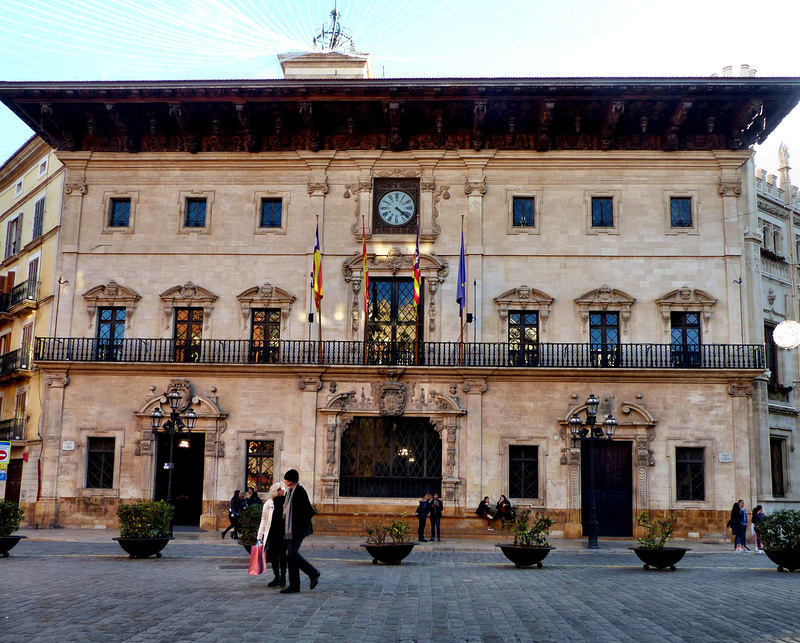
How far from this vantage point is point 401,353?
98.5 feet

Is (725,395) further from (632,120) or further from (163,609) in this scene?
(163,609)

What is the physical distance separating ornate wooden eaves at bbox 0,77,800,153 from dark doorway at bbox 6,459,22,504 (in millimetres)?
12460

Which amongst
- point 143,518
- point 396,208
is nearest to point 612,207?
point 396,208

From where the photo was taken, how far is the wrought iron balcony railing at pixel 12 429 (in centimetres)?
3322

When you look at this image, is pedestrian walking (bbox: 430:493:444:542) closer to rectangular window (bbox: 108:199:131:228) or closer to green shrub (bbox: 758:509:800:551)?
green shrub (bbox: 758:509:800:551)

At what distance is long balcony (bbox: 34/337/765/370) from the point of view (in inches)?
1150

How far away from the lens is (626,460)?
2903cm

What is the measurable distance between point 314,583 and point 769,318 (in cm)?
2457

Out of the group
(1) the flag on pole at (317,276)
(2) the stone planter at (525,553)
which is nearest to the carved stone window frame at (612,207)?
(1) the flag on pole at (317,276)

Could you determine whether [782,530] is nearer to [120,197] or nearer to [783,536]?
[783,536]

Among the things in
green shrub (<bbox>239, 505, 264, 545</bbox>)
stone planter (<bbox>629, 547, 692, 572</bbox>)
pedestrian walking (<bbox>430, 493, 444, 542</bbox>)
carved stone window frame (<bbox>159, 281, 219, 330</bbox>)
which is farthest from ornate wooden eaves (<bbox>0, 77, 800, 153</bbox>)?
green shrub (<bbox>239, 505, 264, 545</bbox>)

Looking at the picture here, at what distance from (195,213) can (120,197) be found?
272 centimetres

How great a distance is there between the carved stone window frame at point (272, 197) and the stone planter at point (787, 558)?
62.0ft

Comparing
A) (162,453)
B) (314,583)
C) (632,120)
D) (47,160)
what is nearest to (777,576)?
(314,583)
